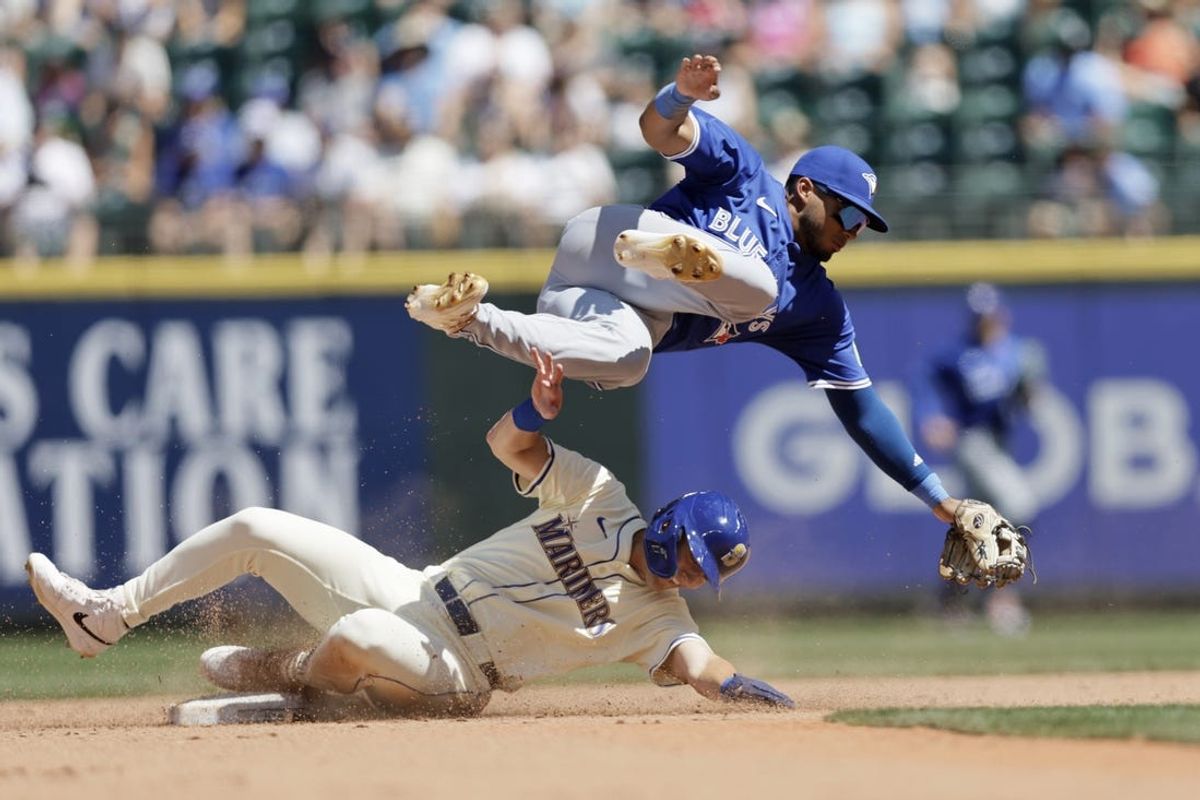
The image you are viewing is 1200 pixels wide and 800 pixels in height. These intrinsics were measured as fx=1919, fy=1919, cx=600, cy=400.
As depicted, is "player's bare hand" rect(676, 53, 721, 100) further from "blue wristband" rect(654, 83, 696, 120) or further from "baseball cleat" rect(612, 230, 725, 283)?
"baseball cleat" rect(612, 230, 725, 283)

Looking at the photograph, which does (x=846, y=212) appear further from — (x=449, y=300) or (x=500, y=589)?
(x=500, y=589)

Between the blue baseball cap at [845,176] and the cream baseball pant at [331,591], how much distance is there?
198 cm

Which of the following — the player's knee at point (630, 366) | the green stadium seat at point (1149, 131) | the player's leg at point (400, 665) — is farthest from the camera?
the green stadium seat at point (1149, 131)

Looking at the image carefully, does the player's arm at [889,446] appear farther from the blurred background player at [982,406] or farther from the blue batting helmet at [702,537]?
the blurred background player at [982,406]

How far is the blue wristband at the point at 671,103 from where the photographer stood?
6207mm

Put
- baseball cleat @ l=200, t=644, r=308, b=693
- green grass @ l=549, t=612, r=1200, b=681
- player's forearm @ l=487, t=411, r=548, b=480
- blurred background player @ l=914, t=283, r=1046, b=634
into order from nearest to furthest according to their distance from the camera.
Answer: player's forearm @ l=487, t=411, r=548, b=480
baseball cleat @ l=200, t=644, r=308, b=693
green grass @ l=549, t=612, r=1200, b=681
blurred background player @ l=914, t=283, r=1046, b=634

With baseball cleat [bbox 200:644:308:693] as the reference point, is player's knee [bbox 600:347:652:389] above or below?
above

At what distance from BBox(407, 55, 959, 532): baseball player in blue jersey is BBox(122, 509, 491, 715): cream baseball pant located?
34.9 inches

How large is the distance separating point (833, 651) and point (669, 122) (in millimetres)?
4168

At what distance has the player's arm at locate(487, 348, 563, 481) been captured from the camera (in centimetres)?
621

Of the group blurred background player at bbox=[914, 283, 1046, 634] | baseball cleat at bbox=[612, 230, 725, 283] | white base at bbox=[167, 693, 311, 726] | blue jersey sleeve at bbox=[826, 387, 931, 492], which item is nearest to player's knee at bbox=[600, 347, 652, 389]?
baseball cleat at bbox=[612, 230, 725, 283]

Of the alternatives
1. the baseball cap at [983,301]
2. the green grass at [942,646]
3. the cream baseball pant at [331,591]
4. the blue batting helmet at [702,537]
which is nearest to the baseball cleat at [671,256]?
the blue batting helmet at [702,537]

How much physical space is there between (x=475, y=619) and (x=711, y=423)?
485 cm

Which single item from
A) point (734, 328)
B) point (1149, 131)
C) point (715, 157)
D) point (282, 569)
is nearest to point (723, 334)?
point (734, 328)
